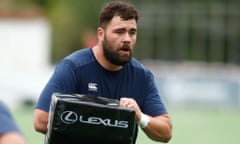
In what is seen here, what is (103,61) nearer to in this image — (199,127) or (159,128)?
(159,128)

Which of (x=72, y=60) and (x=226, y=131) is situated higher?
(x=72, y=60)

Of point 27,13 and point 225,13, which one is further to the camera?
point 225,13

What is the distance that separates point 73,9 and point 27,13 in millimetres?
15007

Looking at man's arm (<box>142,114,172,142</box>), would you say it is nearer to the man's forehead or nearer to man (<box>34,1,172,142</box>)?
man (<box>34,1,172,142</box>)

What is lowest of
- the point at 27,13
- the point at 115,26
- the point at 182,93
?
the point at 182,93

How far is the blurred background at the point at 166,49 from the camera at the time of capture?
31.7 meters

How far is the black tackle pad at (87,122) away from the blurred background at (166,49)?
17147 mm

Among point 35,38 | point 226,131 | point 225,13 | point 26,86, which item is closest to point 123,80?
point 226,131

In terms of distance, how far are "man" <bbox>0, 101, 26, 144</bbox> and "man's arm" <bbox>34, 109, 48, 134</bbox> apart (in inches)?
92.8

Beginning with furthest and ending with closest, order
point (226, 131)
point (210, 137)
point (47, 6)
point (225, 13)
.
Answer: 1. point (47, 6)
2. point (225, 13)
3. point (226, 131)
4. point (210, 137)

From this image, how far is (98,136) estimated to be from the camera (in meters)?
7.13

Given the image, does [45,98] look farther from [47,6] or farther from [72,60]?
[47,6]

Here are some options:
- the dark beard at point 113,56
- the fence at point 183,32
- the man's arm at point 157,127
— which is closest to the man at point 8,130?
the man's arm at point 157,127

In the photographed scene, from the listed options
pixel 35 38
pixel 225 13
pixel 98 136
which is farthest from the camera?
pixel 225 13
